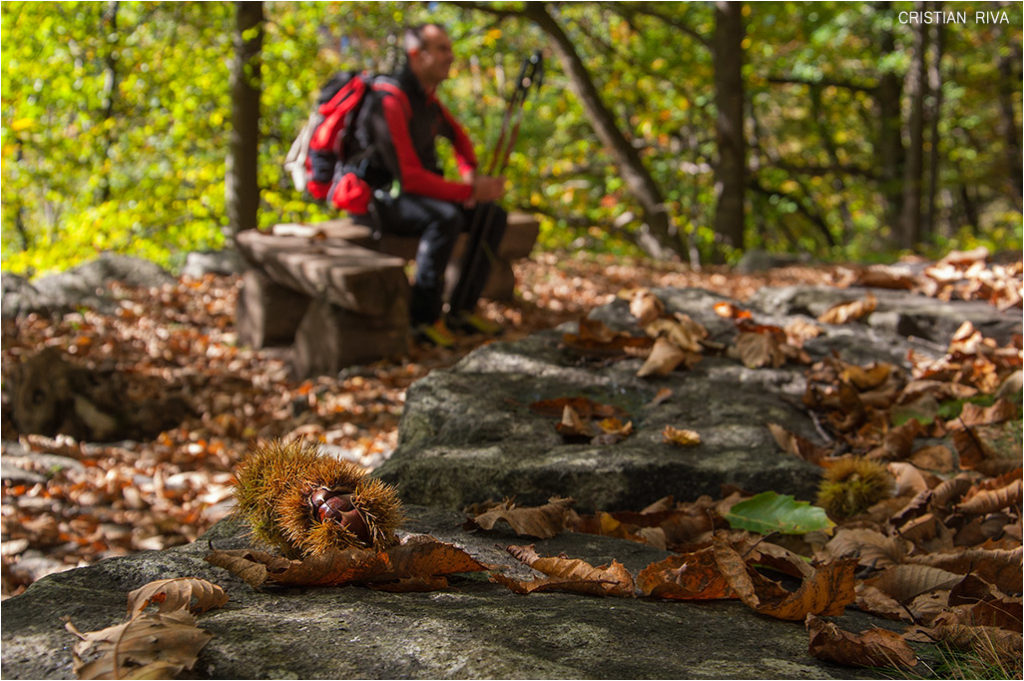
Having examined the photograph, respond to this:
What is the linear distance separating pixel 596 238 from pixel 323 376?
9.61 meters

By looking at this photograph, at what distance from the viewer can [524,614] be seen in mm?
1411

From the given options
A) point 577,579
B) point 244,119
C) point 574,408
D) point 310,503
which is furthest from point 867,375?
point 244,119

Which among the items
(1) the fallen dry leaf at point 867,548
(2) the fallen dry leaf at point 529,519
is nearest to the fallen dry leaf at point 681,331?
(1) the fallen dry leaf at point 867,548

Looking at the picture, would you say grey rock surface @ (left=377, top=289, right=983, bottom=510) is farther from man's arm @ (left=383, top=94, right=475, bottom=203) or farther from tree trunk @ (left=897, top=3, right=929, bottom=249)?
tree trunk @ (left=897, top=3, right=929, bottom=249)

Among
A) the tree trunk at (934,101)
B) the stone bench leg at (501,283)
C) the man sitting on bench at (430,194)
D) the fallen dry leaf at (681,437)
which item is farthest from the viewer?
the tree trunk at (934,101)

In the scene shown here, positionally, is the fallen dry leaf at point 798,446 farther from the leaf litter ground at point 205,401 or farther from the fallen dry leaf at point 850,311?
the fallen dry leaf at point 850,311

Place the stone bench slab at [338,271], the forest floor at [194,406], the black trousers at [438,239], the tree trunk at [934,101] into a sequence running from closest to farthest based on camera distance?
the forest floor at [194,406] → the stone bench slab at [338,271] → the black trousers at [438,239] → the tree trunk at [934,101]

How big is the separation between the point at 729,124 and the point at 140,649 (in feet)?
34.8

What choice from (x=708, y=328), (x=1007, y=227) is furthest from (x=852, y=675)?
(x=1007, y=227)

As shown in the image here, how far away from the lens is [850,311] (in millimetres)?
4051

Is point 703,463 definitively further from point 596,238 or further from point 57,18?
point 596,238

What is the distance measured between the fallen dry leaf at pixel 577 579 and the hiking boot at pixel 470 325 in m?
4.60

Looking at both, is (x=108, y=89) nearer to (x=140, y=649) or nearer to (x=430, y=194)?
(x=430, y=194)

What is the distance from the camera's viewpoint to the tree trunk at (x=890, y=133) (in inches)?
519
